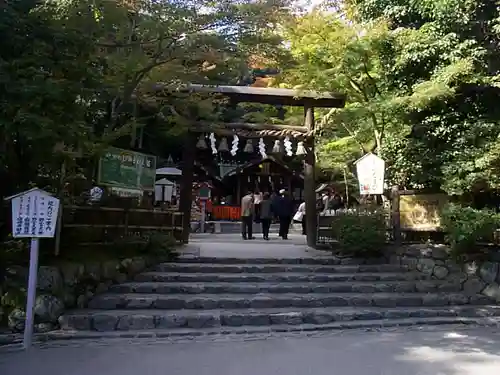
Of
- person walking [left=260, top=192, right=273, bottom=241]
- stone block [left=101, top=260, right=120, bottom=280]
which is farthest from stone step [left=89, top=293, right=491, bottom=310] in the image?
person walking [left=260, top=192, right=273, bottom=241]

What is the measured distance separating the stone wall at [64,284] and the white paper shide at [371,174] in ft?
18.9

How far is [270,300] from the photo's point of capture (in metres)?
8.66

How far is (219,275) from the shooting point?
9.84 metres

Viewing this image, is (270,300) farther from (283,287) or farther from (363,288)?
(363,288)

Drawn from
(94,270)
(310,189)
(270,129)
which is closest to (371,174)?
(310,189)

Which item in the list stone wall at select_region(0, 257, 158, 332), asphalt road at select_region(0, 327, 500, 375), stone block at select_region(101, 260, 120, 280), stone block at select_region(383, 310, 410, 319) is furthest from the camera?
stone block at select_region(101, 260, 120, 280)

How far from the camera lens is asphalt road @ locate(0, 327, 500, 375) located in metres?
5.62

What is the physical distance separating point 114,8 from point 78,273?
4.69m

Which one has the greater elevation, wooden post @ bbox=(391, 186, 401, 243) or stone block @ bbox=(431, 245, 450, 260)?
wooden post @ bbox=(391, 186, 401, 243)

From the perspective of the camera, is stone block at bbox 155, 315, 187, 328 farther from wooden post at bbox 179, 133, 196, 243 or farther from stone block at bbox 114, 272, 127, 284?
wooden post at bbox 179, 133, 196, 243

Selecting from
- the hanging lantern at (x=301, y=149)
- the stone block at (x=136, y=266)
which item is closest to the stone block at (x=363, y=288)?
the stone block at (x=136, y=266)

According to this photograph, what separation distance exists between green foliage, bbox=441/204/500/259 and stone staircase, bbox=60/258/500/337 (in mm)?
785

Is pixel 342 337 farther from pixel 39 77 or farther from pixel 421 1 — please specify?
pixel 421 1

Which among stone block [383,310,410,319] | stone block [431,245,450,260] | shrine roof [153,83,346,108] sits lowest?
stone block [383,310,410,319]
